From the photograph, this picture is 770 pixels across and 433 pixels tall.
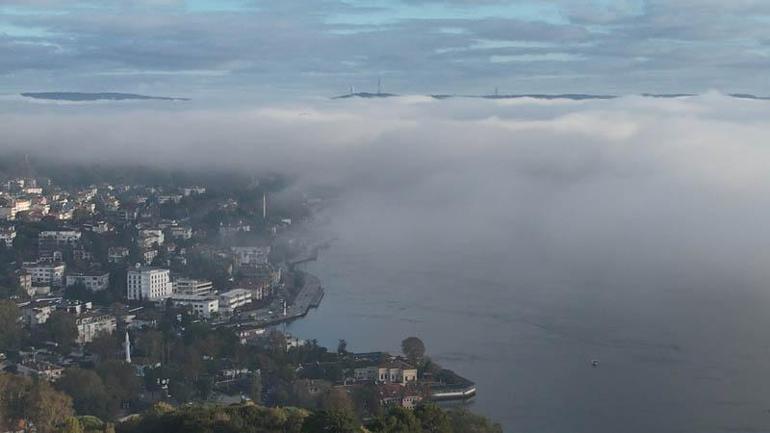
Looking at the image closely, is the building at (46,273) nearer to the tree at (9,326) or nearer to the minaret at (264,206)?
the tree at (9,326)

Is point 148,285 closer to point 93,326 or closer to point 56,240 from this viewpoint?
point 93,326

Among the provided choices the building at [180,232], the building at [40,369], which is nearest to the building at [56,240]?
the building at [180,232]

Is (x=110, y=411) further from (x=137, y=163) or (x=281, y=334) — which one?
(x=137, y=163)

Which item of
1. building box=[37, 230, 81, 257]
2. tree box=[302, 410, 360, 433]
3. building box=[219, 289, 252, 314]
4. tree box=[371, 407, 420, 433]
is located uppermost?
tree box=[302, 410, 360, 433]

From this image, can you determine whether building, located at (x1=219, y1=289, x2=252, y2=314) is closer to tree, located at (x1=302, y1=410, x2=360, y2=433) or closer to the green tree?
the green tree

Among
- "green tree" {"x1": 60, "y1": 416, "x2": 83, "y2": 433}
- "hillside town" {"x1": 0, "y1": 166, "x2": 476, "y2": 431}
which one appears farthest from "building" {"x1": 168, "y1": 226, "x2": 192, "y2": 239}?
"green tree" {"x1": 60, "y1": 416, "x2": 83, "y2": 433}

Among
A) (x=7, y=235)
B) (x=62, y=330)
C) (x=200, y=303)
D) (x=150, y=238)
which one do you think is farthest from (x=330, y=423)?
(x=7, y=235)

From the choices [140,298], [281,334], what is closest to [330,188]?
[140,298]
